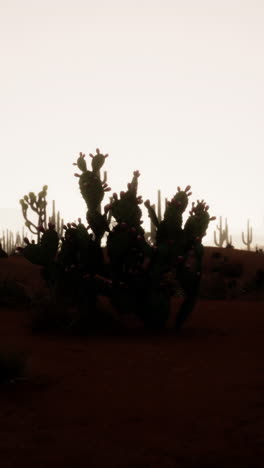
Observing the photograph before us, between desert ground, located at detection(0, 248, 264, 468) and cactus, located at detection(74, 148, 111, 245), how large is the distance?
1.57 metres

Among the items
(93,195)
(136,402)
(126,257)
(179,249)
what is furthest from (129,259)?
(136,402)

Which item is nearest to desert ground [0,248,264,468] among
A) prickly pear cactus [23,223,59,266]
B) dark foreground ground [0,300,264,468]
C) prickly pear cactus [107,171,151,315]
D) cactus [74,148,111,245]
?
dark foreground ground [0,300,264,468]

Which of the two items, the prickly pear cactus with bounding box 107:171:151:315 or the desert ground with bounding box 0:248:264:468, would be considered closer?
the desert ground with bounding box 0:248:264:468

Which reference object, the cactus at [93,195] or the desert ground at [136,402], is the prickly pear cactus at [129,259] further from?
the desert ground at [136,402]

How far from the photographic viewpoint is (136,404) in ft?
15.3

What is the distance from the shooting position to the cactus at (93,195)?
868 cm

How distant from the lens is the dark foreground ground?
3.60 meters

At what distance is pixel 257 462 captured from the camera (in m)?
3.42

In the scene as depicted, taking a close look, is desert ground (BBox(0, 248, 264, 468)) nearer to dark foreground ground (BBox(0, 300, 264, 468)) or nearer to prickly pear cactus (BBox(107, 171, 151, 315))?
dark foreground ground (BBox(0, 300, 264, 468))

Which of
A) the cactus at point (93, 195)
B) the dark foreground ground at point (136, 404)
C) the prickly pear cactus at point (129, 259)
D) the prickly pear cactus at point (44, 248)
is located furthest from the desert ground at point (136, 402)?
the cactus at point (93, 195)

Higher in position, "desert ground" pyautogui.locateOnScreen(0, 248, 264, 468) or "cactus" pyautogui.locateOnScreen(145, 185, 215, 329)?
"cactus" pyautogui.locateOnScreen(145, 185, 215, 329)

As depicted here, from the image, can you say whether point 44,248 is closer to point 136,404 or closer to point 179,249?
point 179,249

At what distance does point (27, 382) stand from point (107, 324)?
338 centimetres

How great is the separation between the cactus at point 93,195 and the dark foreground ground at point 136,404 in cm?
172
